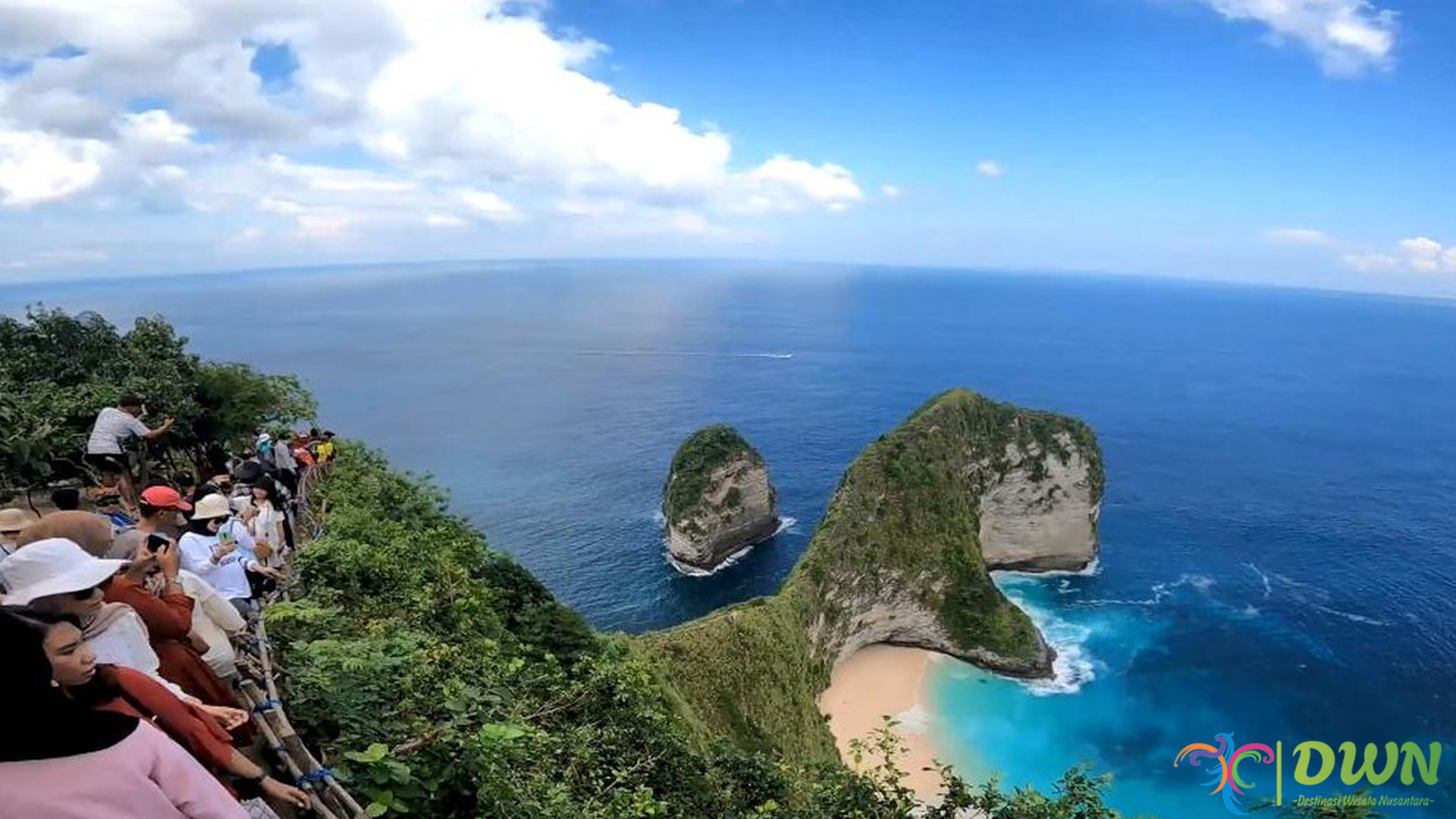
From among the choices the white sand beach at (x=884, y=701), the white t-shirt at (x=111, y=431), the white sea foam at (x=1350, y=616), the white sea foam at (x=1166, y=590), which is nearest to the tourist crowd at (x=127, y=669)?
the white t-shirt at (x=111, y=431)

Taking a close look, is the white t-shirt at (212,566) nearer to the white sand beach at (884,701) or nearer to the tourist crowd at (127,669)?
the tourist crowd at (127,669)

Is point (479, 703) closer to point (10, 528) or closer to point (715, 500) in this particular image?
point (10, 528)

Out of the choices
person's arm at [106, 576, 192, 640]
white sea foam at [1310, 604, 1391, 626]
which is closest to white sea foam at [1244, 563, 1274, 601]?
white sea foam at [1310, 604, 1391, 626]

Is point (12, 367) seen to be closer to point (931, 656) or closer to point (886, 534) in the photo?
point (886, 534)

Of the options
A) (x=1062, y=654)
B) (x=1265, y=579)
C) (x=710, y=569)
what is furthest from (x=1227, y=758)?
(x=710, y=569)

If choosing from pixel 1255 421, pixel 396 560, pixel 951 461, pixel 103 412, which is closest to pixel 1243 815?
pixel 951 461

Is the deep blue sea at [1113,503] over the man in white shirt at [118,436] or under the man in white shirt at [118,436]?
under
